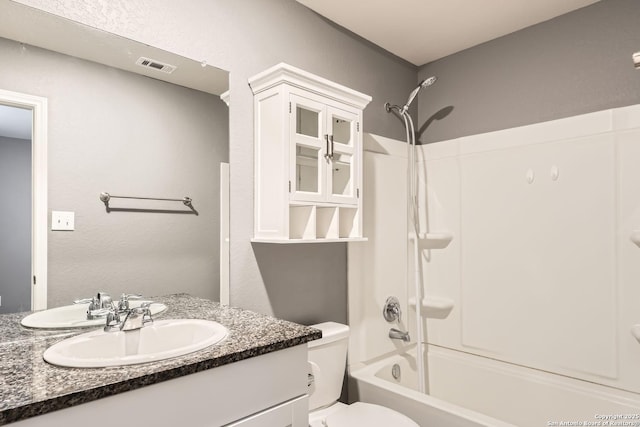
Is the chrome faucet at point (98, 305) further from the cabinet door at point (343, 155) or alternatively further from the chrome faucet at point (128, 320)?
the cabinet door at point (343, 155)

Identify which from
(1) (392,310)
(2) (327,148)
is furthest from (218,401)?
(1) (392,310)

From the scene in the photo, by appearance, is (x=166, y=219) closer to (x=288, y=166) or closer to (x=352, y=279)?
(x=288, y=166)

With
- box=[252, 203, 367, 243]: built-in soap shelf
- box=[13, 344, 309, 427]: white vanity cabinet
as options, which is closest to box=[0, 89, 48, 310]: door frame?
box=[13, 344, 309, 427]: white vanity cabinet

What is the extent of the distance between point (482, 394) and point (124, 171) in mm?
2268

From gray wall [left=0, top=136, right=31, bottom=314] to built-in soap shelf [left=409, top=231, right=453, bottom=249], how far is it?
6.97ft

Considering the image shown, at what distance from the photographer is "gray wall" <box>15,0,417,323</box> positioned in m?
1.46

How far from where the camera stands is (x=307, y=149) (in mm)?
1753

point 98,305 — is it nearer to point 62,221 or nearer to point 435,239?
point 62,221

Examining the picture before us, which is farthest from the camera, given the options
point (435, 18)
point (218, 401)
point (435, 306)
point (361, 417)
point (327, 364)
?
point (435, 306)

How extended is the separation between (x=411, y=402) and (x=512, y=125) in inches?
68.8

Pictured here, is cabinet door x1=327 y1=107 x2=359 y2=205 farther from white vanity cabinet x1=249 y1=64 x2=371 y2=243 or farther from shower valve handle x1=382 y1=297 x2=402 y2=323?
shower valve handle x1=382 y1=297 x2=402 y2=323

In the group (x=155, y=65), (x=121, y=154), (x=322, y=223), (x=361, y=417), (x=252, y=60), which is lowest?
(x=361, y=417)

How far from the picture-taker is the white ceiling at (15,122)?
1.09 metres

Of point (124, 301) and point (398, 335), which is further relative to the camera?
point (398, 335)
